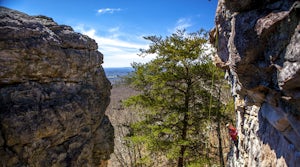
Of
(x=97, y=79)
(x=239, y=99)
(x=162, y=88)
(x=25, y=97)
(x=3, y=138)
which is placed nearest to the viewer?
(x=239, y=99)

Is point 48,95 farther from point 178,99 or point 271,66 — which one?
point 271,66

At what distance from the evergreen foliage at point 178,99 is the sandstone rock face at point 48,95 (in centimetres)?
286

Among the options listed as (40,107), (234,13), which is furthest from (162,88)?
(234,13)

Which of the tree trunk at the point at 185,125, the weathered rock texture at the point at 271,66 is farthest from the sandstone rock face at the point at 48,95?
the weathered rock texture at the point at 271,66

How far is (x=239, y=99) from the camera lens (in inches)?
275

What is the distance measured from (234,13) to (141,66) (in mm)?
7192

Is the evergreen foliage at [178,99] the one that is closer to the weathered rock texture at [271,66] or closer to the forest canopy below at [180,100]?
the forest canopy below at [180,100]

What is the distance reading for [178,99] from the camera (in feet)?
38.5

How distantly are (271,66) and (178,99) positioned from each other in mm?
7678

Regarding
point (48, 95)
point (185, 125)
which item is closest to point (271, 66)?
point (185, 125)

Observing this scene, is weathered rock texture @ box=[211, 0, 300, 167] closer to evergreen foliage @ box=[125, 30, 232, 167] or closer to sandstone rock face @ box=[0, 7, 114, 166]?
evergreen foliage @ box=[125, 30, 232, 167]

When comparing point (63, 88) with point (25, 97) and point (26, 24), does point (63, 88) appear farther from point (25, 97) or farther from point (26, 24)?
point (26, 24)

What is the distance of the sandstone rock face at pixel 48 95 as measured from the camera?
9.92 metres

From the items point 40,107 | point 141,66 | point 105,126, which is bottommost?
point 105,126
